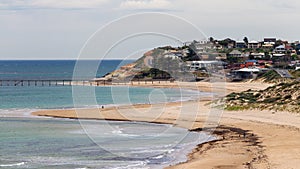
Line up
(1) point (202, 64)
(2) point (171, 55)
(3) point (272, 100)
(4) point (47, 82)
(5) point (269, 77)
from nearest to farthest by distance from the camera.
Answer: (3) point (272, 100) → (5) point (269, 77) → (1) point (202, 64) → (4) point (47, 82) → (2) point (171, 55)

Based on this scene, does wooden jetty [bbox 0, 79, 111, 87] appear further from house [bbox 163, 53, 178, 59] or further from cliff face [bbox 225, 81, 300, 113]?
cliff face [bbox 225, 81, 300, 113]

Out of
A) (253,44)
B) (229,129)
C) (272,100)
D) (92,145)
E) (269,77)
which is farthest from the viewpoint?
(253,44)

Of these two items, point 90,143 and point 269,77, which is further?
point 269,77

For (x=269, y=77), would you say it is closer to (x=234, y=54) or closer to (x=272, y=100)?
(x=272, y=100)

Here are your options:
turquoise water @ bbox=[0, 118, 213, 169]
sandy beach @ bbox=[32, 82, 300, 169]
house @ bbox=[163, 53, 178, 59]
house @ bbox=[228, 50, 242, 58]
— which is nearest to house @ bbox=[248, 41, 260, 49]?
house @ bbox=[228, 50, 242, 58]

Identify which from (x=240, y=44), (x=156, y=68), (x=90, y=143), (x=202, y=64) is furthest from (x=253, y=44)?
(x=90, y=143)

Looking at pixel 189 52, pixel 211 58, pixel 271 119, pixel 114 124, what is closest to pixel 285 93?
pixel 271 119
